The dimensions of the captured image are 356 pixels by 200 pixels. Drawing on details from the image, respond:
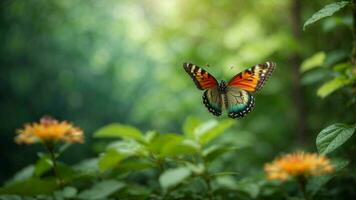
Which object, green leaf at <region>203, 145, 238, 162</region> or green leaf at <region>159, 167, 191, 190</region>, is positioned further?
green leaf at <region>203, 145, 238, 162</region>

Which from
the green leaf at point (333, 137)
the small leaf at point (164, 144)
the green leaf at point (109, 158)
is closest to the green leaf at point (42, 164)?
the green leaf at point (109, 158)

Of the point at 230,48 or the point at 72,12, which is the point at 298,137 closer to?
the point at 230,48

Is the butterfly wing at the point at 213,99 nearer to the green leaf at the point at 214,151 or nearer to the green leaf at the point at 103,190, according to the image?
the green leaf at the point at 214,151

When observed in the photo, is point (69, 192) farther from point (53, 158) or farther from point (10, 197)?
point (10, 197)

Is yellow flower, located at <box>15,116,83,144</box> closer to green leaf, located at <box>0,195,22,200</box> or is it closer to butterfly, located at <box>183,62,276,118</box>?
green leaf, located at <box>0,195,22,200</box>

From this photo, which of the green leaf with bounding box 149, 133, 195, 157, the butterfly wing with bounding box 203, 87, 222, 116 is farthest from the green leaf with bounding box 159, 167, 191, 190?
the butterfly wing with bounding box 203, 87, 222, 116

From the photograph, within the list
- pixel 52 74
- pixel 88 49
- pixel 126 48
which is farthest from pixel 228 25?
pixel 52 74
